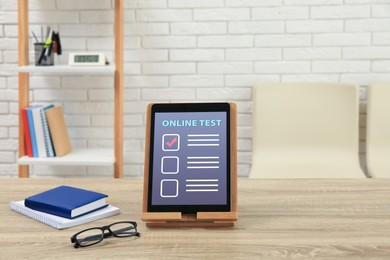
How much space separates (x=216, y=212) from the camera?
147 centimetres

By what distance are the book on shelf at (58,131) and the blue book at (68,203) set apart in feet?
5.85

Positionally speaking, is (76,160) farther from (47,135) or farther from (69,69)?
(69,69)

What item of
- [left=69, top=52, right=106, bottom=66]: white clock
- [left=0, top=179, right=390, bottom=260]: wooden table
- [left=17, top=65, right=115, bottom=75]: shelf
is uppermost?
[left=69, top=52, right=106, bottom=66]: white clock

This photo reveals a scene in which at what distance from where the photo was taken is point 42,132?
3354mm

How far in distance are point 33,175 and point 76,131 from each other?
1.27 feet

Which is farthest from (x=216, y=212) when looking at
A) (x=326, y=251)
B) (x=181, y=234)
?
(x=326, y=251)

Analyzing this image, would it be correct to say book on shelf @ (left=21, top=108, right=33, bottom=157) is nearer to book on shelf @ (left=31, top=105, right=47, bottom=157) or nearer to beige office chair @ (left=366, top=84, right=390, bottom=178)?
book on shelf @ (left=31, top=105, right=47, bottom=157)

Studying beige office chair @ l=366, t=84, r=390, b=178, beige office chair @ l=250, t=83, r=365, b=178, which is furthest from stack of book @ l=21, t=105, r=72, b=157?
beige office chair @ l=366, t=84, r=390, b=178

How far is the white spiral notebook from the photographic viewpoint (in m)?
1.49

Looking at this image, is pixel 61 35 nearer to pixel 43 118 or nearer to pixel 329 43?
pixel 43 118

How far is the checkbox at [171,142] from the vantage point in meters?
1.56

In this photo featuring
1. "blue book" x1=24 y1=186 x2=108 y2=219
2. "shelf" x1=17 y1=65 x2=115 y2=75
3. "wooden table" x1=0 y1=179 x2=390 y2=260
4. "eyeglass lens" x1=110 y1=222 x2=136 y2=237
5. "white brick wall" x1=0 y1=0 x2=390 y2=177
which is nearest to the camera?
"wooden table" x1=0 y1=179 x2=390 y2=260

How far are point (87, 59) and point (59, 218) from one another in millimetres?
1933

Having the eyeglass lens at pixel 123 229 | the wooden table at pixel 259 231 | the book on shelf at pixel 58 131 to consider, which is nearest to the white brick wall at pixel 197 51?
the book on shelf at pixel 58 131
